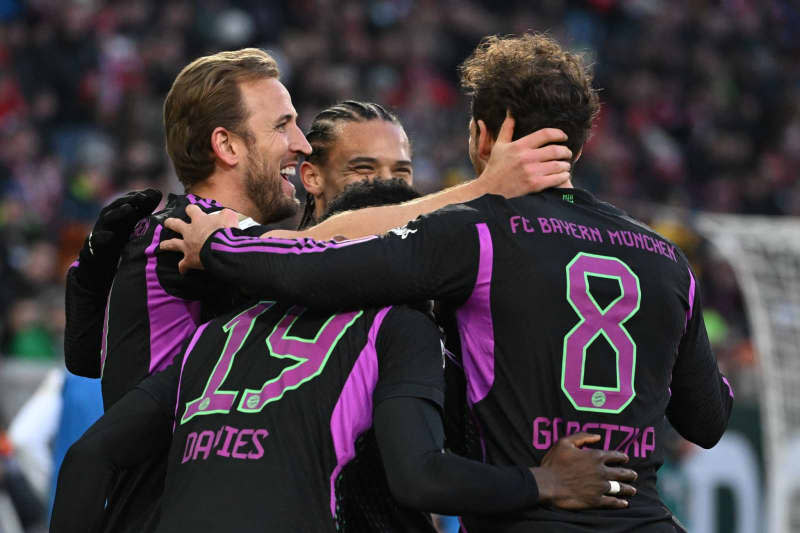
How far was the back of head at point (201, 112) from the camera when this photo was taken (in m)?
3.39

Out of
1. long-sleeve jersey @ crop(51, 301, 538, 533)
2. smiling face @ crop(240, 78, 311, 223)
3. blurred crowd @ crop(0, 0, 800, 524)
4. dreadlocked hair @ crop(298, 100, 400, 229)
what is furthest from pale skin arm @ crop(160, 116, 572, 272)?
blurred crowd @ crop(0, 0, 800, 524)

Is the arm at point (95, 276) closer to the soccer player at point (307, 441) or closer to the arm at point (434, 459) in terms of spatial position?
the soccer player at point (307, 441)

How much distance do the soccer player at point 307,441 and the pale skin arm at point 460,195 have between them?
0.28 m

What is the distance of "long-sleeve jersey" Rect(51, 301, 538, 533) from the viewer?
98.1 inches

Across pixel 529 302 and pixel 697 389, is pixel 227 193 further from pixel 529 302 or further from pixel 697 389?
pixel 697 389

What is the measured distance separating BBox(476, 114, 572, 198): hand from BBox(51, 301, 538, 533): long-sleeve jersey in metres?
0.44

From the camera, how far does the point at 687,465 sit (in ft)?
29.1

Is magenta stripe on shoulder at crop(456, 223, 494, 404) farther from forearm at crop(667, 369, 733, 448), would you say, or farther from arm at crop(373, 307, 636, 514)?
forearm at crop(667, 369, 733, 448)

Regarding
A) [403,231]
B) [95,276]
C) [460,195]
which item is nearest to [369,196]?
[460,195]

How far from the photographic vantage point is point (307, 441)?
258 cm

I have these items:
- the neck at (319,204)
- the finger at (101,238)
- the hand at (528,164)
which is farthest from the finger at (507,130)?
the neck at (319,204)

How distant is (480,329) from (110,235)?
109 centimetres

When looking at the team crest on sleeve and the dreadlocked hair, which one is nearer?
the team crest on sleeve

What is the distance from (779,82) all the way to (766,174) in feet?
8.01
